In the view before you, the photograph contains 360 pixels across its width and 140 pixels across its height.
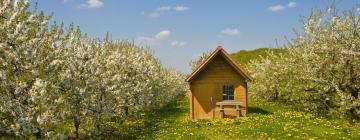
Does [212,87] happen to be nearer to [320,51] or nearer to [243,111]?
[243,111]

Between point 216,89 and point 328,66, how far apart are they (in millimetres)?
8775

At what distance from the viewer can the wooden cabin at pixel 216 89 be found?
30.9 m

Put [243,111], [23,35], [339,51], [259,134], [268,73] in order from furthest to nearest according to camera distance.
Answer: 1. [268,73]
2. [243,111]
3. [339,51]
4. [259,134]
5. [23,35]

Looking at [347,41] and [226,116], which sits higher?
[347,41]

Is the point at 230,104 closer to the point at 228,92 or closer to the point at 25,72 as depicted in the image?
the point at 228,92

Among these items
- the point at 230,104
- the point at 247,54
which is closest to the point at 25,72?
the point at 230,104

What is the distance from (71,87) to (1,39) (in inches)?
191

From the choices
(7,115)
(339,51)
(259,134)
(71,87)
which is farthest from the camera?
(339,51)

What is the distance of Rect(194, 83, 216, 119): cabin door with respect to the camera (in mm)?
31312

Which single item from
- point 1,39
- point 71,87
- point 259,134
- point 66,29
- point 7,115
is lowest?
point 259,134

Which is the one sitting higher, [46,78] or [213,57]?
[213,57]

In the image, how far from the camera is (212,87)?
31312mm

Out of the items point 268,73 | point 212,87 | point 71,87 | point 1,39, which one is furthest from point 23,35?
point 268,73

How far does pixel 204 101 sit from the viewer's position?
31.4m
